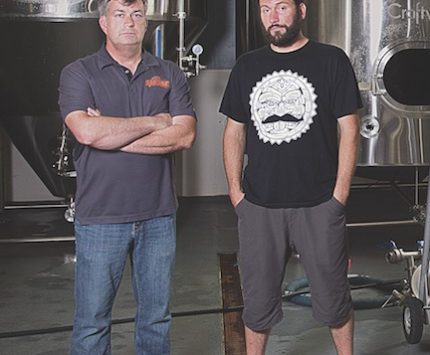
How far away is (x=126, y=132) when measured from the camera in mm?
2129

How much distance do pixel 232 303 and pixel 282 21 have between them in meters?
1.61

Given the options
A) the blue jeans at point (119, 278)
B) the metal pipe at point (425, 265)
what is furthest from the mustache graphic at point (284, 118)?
the metal pipe at point (425, 265)

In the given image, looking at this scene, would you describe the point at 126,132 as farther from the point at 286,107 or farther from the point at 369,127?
the point at 369,127

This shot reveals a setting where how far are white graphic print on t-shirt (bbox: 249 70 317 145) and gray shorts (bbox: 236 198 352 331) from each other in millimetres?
219

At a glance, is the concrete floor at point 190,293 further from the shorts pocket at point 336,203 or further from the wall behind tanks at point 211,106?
the shorts pocket at point 336,203

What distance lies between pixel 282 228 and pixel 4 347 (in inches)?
49.2

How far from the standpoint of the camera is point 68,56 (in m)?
4.55

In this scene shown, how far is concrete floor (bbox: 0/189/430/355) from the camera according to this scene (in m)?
2.98

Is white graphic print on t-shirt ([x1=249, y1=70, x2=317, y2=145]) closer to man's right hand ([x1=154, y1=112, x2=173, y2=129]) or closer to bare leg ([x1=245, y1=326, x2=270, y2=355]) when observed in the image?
→ man's right hand ([x1=154, y1=112, x2=173, y2=129])

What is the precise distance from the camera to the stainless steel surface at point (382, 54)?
385 centimetres

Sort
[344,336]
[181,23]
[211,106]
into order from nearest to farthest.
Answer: [344,336] → [181,23] → [211,106]

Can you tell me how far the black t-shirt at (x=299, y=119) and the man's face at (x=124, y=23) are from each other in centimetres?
38

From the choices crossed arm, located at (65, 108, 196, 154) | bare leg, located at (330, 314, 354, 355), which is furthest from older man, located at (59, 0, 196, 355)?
bare leg, located at (330, 314, 354, 355)

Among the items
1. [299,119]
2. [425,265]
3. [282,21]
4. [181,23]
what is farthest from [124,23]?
[181,23]
